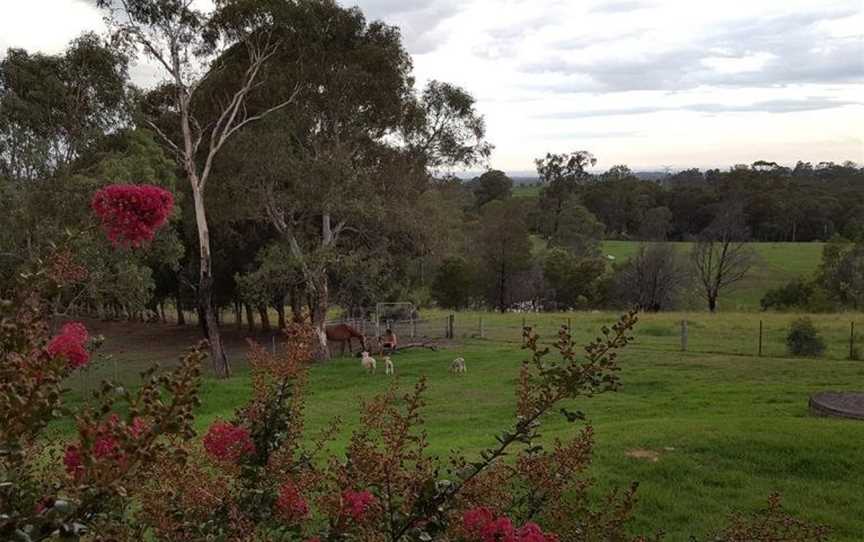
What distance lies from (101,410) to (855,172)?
102565mm

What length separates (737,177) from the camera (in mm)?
60406

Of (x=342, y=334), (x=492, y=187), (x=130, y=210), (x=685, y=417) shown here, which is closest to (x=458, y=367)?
(x=342, y=334)

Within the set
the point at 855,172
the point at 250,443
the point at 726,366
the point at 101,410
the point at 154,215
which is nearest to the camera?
the point at 101,410

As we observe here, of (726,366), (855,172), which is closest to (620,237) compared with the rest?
(855,172)

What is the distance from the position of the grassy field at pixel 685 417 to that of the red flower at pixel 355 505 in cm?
476

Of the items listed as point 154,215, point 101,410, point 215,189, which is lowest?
point 101,410

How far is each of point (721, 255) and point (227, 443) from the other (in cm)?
5122

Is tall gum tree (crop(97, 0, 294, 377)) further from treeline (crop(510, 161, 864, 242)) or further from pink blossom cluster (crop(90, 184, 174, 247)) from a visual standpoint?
treeline (crop(510, 161, 864, 242))

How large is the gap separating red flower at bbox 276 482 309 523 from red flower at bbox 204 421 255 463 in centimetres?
27

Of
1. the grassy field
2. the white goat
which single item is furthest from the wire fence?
the white goat

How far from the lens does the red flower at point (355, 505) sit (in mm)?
2988

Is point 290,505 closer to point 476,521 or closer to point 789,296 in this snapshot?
point 476,521

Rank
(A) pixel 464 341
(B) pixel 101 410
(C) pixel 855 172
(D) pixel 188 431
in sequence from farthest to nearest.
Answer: (C) pixel 855 172
(A) pixel 464 341
(B) pixel 101 410
(D) pixel 188 431

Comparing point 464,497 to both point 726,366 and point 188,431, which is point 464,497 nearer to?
point 188,431
